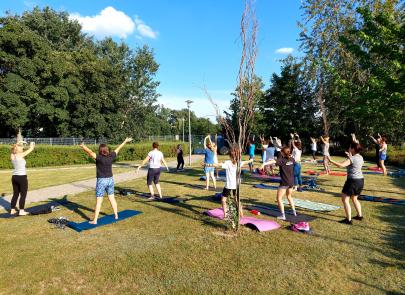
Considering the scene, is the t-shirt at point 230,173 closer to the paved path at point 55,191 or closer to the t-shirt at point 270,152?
the paved path at point 55,191

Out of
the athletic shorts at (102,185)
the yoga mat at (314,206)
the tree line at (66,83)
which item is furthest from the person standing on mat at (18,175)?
the tree line at (66,83)

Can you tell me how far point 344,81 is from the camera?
45.0 feet

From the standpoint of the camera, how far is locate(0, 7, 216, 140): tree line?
2866cm

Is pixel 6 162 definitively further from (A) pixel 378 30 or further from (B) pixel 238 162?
(A) pixel 378 30

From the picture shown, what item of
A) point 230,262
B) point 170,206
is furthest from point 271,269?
point 170,206

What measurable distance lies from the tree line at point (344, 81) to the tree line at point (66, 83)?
15.7 m

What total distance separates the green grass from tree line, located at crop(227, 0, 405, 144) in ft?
11.2

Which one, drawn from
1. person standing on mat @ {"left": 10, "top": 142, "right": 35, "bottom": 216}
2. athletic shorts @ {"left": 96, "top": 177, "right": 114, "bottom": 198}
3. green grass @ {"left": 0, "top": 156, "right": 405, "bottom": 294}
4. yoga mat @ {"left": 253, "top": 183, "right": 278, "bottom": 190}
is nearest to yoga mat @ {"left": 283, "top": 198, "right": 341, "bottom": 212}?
green grass @ {"left": 0, "top": 156, "right": 405, "bottom": 294}

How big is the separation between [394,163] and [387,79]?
1582 cm

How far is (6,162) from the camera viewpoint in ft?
76.6

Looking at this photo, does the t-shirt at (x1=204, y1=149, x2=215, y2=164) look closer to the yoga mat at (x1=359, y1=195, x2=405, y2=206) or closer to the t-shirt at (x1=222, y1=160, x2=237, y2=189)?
the t-shirt at (x1=222, y1=160, x2=237, y2=189)

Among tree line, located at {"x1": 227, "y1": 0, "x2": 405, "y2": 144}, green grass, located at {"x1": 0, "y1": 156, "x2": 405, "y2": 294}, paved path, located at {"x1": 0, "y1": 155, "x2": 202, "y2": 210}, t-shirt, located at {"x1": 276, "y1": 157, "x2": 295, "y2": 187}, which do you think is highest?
tree line, located at {"x1": 227, "y1": 0, "x2": 405, "y2": 144}

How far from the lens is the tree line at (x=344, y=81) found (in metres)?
12.1

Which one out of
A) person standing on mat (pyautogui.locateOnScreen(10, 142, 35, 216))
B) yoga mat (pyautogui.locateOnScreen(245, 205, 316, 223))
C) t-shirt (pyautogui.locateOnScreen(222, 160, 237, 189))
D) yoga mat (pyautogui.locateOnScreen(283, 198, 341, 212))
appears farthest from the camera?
yoga mat (pyautogui.locateOnScreen(283, 198, 341, 212))
